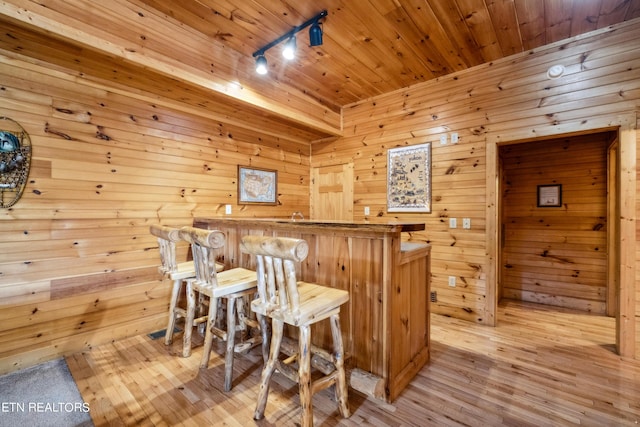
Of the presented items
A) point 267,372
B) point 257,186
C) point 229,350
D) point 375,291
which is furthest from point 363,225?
point 257,186

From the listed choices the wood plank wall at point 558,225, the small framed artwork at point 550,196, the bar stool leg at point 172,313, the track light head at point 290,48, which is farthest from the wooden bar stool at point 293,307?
the small framed artwork at point 550,196

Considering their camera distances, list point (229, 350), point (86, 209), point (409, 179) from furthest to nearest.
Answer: point (409, 179) → point (86, 209) → point (229, 350)

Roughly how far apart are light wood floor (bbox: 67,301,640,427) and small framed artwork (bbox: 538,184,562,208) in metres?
→ 1.84

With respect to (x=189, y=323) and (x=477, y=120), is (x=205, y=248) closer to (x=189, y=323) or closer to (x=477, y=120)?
(x=189, y=323)

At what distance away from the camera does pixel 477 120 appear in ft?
10.5

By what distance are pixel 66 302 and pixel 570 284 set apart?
5.68 m

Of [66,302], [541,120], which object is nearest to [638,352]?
[541,120]

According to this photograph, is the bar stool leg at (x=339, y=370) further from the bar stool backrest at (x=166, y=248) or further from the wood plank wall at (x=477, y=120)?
the wood plank wall at (x=477, y=120)

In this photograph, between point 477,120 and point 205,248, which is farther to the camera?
point 477,120

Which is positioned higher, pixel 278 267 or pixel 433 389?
pixel 278 267

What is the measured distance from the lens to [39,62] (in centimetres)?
225

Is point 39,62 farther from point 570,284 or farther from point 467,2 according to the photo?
point 570,284

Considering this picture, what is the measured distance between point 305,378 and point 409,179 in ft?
9.31

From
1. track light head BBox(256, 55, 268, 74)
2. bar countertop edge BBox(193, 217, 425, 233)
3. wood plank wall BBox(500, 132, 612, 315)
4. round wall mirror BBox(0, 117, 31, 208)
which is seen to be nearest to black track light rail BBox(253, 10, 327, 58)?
track light head BBox(256, 55, 268, 74)
